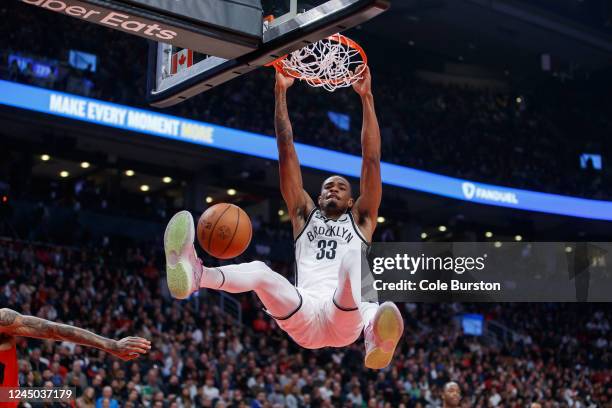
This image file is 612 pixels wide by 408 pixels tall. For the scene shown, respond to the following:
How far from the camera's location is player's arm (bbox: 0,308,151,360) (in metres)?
5.79

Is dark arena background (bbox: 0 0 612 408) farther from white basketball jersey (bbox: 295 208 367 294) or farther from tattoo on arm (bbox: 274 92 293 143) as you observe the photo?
tattoo on arm (bbox: 274 92 293 143)

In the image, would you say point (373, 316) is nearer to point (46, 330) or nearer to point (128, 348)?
point (128, 348)

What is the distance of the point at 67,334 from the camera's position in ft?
19.6

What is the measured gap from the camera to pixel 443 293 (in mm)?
21438

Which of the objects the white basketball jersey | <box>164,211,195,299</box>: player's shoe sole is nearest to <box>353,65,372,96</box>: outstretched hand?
the white basketball jersey

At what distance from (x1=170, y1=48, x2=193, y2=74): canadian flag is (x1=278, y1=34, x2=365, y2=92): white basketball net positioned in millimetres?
1054

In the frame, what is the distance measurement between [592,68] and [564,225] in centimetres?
743

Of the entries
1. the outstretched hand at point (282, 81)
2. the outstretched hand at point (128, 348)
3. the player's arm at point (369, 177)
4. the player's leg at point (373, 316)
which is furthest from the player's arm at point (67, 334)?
the outstretched hand at point (282, 81)

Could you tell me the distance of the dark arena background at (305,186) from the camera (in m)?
17.5

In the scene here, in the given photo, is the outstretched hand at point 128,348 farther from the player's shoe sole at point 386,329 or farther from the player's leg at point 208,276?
the player's shoe sole at point 386,329

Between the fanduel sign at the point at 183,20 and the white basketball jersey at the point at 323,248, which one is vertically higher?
the fanduel sign at the point at 183,20

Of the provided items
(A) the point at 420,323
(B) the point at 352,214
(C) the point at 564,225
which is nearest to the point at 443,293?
(A) the point at 420,323

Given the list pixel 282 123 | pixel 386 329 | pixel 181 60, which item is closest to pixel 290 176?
pixel 282 123

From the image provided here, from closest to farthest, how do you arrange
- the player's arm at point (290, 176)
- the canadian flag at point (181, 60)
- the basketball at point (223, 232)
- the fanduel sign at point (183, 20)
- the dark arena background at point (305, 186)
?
Answer: the fanduel sign at point (183, 20)
the basketball at point (223, 232)
the canadian flag at point (181, 60)
the player's arm at point (290, 176)
the dark arena background at point (305, 186)
